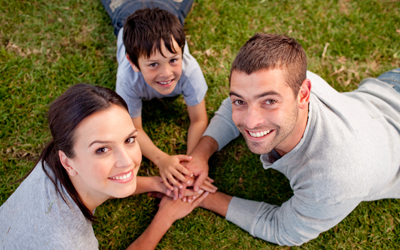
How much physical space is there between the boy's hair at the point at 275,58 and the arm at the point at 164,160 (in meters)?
1.26

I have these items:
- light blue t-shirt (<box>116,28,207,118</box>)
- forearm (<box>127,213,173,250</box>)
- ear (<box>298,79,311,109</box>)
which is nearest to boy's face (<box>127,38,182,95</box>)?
light blue t-shirt (<box>116,28,207,118</box>)

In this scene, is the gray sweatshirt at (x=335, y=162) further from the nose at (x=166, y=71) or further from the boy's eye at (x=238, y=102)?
the nose at (x=166, y=71)

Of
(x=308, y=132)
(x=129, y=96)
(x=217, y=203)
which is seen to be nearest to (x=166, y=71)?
(x=129, y=96)

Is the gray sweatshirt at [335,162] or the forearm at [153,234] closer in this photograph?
the gray sweatshirt at [335,162]

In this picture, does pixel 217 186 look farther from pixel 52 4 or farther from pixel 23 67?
pixel 52 4

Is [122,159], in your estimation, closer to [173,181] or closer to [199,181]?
[173,181]

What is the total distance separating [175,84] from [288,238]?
1853mm

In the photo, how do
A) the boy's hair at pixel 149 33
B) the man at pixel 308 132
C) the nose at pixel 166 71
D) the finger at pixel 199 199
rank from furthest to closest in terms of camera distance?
the finger at pixel 199 199 < the nose at pixel 166 71 < the boy's hair at pixel 149 33 < the man at pixel 308 132

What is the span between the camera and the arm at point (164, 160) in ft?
9.69

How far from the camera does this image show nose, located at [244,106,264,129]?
2.09m

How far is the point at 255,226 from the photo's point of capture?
284 centimetres

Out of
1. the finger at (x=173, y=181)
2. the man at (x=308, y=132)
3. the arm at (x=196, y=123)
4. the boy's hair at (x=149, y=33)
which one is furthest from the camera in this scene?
the arm at (x=196, y=123)

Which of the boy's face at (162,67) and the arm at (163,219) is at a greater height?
the boy's face at (162,67)

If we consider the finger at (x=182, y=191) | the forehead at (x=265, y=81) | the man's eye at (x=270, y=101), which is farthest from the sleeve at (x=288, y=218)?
the forehead at (x=265, y=81)
